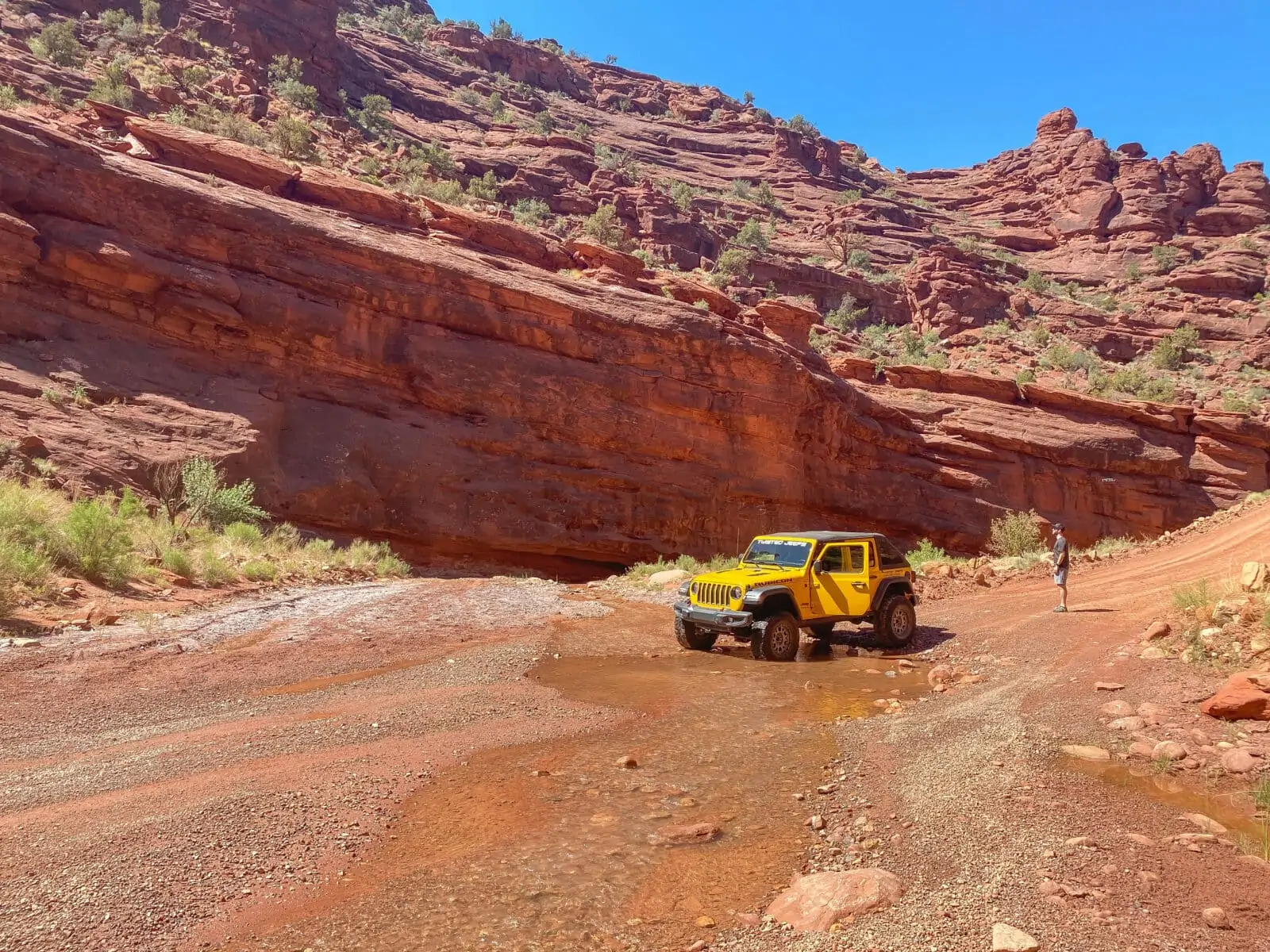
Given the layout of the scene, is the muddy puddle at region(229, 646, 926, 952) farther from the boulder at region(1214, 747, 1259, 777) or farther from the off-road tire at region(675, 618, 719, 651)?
the off-road tire at region(675, 618, 719, 651)

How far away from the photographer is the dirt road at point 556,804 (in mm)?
2990

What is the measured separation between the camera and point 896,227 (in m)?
68.2

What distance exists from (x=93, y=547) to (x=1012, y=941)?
12.8 meters

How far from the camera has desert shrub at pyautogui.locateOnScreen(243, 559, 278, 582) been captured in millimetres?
13930

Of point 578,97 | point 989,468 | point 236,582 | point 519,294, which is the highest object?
point 578,97

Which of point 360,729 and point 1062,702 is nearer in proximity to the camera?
point 360,729

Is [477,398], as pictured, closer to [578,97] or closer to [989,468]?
[989,468]

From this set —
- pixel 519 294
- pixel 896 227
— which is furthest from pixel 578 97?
pixel 519 294

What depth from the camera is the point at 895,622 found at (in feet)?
35.5

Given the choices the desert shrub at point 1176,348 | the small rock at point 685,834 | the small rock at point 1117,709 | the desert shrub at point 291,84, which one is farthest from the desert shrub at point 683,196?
the small rock at point 685,834

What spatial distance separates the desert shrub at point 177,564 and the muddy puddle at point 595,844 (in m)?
9.51

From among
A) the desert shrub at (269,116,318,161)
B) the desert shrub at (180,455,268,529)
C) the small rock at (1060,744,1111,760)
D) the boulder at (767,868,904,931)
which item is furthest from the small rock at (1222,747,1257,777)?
the desert shrub at (269,116,318,161)

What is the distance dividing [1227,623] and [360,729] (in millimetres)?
8624

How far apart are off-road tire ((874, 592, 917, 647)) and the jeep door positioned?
0.34m
